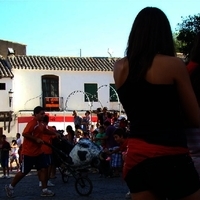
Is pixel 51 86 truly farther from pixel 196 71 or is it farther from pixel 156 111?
pixel 156 111

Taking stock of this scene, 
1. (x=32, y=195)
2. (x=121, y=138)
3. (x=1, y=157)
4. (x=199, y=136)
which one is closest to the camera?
(x=199, y=136)

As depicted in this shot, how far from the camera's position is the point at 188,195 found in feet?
8.29

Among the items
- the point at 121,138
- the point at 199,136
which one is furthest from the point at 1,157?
the point at 199,136

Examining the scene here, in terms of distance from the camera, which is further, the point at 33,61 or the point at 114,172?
the point at 33,61

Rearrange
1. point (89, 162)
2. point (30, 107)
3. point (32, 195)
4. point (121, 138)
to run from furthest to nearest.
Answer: point (30, 107) → point (89, 162) → point (121, 138) → point (32, 195)

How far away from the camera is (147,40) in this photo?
2654 mm

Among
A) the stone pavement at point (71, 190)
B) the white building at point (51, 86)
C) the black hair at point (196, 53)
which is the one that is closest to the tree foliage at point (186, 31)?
the stone pavement at point (71, 190)

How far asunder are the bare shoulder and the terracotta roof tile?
35827 millimetres

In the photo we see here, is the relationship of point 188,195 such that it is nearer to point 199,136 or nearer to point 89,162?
point 199,136

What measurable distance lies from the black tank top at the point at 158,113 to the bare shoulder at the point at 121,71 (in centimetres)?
8

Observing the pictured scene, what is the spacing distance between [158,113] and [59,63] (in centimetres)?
3750

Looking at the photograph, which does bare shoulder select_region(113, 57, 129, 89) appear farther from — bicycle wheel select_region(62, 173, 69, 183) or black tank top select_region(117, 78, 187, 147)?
bicycle wheel select_region(62, 173, 69, 183)

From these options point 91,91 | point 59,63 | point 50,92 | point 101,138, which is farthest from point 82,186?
point 59,63

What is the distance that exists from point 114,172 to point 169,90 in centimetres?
1175
